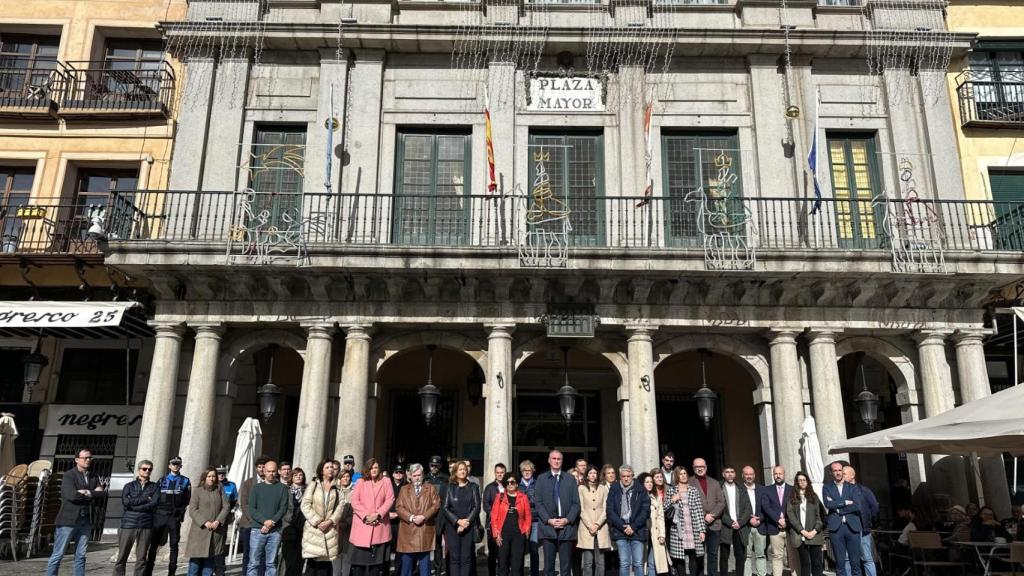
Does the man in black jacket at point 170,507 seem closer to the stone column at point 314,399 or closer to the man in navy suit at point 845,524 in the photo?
the stone column at point 314,399

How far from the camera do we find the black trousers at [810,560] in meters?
9.62

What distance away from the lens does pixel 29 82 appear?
16.2m

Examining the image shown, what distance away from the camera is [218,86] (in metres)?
14.8

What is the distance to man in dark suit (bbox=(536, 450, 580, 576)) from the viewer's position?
891 centimetres

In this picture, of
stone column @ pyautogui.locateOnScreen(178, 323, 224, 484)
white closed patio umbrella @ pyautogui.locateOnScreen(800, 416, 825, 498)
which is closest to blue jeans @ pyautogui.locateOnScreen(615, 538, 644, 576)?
white closed patio umbrella @ pyautogui.locateOnScreen(800, 416, 825, 498)

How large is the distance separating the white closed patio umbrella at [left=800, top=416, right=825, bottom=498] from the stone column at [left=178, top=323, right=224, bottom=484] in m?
10.1

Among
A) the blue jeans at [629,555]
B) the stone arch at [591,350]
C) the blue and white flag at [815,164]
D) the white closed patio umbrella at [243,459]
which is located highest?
the blue and white flag at [815,164]

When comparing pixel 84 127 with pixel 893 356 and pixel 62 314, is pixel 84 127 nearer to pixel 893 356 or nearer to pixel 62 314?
pixel 62 314

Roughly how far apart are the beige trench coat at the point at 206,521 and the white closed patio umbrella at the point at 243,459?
2.42m

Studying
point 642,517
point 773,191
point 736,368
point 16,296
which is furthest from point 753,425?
point 16,296

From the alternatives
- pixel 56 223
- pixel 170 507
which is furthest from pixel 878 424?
pixel 56 223

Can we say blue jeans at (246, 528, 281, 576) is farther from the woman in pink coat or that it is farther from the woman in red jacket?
the woman in red jacket

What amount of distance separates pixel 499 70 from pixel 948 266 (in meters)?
8.82

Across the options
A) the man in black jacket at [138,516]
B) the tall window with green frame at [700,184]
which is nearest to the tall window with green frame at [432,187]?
the tall window with green frame at [700,184]
